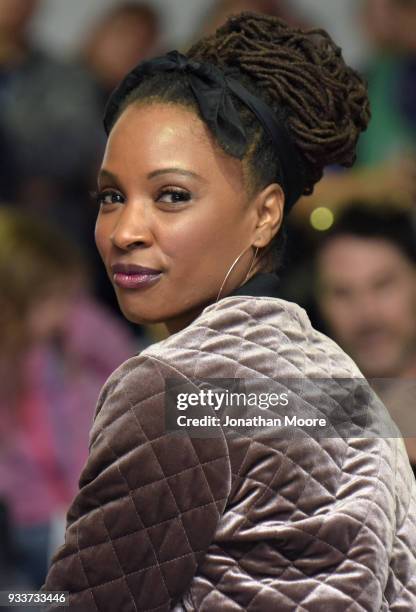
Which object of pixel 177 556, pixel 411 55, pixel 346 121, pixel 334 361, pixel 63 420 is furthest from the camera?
pixel 411 55

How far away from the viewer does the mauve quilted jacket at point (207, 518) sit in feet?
4.90

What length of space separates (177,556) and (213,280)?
387mm

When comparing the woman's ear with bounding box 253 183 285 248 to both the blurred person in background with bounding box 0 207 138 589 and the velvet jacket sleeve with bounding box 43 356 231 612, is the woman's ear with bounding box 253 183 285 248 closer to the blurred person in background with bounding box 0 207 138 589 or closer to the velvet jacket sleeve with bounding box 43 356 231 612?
the velvet jacket sleeve with bounding box 43 356 231 612

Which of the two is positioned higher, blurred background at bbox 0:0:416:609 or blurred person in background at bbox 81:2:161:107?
blurred person in background at bbox 81:2:161:107

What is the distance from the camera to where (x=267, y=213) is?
1752 millimetres

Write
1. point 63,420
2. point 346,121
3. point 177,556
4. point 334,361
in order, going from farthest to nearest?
1. point 63,420
2. point 346,121
3. point 334,361
4. point 177,556

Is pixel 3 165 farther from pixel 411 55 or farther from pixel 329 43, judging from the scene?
pixel 329 43

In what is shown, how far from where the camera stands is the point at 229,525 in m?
1.49

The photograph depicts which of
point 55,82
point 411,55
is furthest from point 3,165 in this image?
point 411,55

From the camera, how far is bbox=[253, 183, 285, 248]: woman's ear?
174 centimetres

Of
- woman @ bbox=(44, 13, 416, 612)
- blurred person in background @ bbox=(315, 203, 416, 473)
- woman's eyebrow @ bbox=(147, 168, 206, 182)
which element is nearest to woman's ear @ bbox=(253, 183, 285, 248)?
woman @ bbox=(44, 13, 416, 612)

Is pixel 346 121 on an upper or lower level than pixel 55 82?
lower

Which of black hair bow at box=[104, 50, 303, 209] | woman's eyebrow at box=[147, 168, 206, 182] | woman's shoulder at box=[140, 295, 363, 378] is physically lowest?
woman's shoulder at box=[140, 295, 363, 378]

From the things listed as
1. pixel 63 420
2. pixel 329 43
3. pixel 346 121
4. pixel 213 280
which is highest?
pixel 329 43
